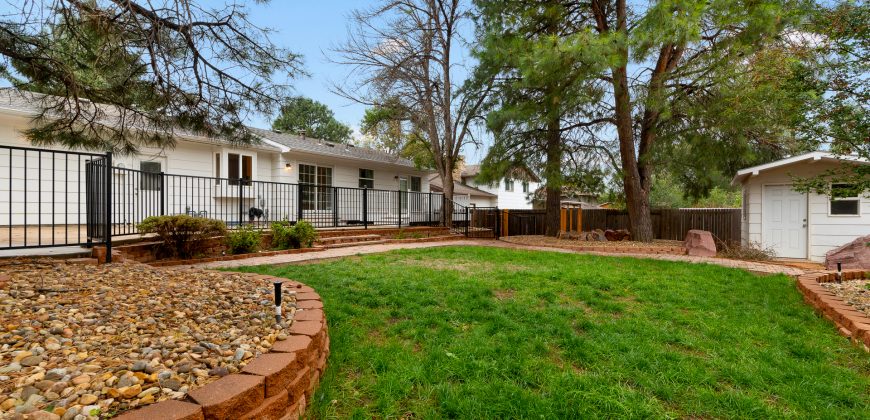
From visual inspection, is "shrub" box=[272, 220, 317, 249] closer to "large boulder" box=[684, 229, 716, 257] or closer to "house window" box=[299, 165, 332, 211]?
"house window" box=[299, 165, 332, 211]

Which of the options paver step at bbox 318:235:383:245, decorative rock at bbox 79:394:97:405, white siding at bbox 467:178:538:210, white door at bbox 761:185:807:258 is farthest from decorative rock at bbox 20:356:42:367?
white siding at bbox 467:178:538:210

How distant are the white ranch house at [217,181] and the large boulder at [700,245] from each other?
23.9ft

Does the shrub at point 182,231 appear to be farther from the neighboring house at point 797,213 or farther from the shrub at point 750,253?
the neighboring house at point 797,213

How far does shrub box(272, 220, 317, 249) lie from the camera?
752cm

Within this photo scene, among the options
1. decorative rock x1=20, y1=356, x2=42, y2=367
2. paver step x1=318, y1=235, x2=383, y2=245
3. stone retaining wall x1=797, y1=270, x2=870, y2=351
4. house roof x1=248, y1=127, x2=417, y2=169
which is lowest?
stone retaining wall x1=797, y1=270, x2=870, y2=351

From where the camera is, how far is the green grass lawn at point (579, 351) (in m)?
2.07

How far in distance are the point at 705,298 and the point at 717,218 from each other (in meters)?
9.40

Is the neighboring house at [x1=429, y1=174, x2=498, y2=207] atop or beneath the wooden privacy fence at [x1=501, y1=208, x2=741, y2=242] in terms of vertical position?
atop

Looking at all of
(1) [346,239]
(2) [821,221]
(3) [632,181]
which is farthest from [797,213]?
(1) [346,239]

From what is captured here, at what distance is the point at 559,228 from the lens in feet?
42.0

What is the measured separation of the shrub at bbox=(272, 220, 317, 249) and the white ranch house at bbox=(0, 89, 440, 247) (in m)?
0.87

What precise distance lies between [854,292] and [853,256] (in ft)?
12.3

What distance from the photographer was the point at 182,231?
5.92 meters

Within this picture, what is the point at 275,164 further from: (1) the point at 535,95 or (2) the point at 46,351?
(2) the point at 46,351
